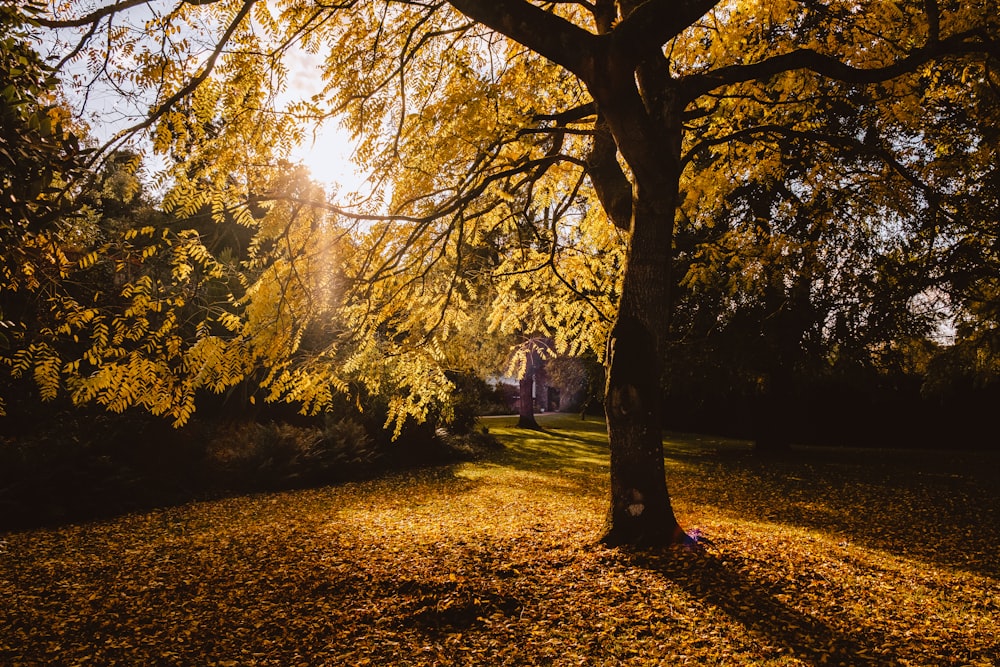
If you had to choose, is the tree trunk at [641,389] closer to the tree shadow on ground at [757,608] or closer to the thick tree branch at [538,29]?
the tree shadow on ground at [757,608]

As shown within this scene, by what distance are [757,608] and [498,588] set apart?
6.80ft

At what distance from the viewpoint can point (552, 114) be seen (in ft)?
20.3

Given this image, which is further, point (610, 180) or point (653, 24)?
point (610, 180)

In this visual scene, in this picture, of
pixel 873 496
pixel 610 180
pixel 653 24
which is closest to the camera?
pixel 653 24

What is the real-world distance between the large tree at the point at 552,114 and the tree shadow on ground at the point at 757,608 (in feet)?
1.16

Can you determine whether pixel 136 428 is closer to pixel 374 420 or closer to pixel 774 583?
pixel 374 420

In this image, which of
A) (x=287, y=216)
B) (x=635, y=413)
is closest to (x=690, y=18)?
(x=635, y=413)

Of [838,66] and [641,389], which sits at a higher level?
[838,66]

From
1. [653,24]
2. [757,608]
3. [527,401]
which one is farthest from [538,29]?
[527,401]

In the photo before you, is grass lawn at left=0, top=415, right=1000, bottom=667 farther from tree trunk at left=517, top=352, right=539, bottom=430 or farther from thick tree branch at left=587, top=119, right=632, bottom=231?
tree trunk at left=517, top=352, right=539, bottom=430

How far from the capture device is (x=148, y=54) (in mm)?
4961

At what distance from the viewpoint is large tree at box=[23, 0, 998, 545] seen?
485 centimetres

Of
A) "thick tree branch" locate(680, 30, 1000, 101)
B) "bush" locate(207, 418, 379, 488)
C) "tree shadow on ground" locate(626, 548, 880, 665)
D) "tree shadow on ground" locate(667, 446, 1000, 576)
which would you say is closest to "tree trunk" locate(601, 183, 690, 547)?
"tree shadow on ground" locate(626, 548, 880, 665)

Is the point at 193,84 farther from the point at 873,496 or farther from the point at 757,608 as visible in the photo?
the point at 873,496
